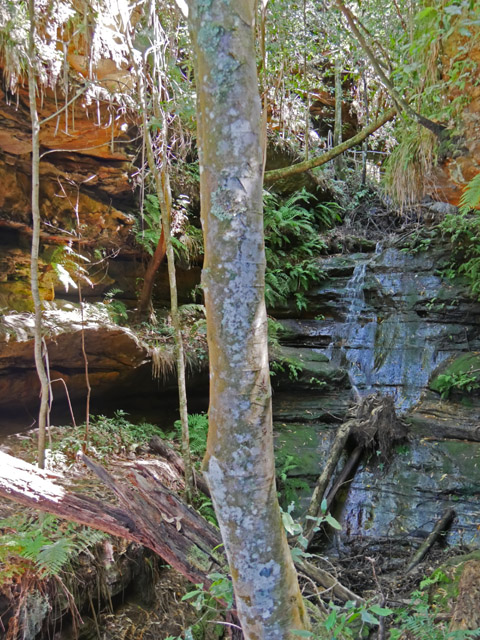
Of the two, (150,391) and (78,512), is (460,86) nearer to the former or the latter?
(78,512)

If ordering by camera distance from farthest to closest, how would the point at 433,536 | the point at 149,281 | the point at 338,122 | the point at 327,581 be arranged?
1. the point at 338,122
2. the point at 149,281
3. the point at 433,536
4. the point at 327,581

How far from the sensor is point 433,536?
4824 mm

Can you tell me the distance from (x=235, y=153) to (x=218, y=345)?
2.39 feet

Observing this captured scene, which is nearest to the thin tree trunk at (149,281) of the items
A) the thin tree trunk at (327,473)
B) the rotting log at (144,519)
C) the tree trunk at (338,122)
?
the thin tree trunk at (327,473)

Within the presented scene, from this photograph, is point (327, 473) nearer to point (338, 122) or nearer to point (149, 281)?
point (149, 281)

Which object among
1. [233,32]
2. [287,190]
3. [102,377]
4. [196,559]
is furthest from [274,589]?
[287,190]

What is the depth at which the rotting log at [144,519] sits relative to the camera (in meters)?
2.96

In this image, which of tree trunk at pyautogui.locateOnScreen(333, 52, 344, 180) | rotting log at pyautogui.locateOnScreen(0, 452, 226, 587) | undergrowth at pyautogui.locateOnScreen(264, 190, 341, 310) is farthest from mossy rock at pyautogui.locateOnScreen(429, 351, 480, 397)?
tree trunk at pyautogui.locateOnScreen(333, 52, 344, 180)

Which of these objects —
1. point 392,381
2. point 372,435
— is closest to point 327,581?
point 372,435

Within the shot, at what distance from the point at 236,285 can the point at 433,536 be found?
178 inches

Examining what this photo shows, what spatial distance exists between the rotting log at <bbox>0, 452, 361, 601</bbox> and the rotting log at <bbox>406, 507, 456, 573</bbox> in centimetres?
195

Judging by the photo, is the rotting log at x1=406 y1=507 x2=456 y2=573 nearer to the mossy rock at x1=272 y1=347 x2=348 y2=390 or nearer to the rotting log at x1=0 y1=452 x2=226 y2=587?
the rotting log at x1=0 y1=452 x2=226 y2=587

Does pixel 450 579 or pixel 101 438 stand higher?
pixel 101 438

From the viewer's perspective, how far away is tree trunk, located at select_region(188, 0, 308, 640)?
1659mm
